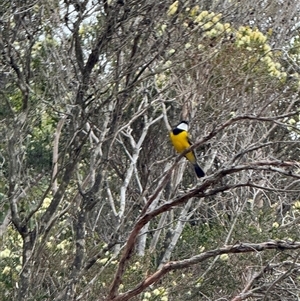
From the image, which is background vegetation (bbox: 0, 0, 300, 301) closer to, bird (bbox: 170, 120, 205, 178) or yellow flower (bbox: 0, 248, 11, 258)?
yellow flower (bbox: 0, 248, 11, 258)

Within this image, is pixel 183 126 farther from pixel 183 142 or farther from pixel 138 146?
pixel 138 146

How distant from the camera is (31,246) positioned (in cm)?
540

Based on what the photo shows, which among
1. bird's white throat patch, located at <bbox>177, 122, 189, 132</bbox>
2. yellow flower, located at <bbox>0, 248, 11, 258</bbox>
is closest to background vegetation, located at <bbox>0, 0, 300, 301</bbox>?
yellow flower, located at <bbox>0, 248, 11, 258</bbox>

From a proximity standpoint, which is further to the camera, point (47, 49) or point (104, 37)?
point (47, 49)

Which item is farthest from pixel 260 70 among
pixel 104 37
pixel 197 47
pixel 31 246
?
pixel 31 246

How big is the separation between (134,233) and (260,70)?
5.48m

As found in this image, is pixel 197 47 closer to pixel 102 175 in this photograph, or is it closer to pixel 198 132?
pixel 102 175

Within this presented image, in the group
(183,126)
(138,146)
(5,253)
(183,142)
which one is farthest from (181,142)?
(5,253)

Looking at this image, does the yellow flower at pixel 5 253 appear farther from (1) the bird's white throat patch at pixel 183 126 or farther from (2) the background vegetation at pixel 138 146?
(1) the bird's white throat patch at pixel 183 126

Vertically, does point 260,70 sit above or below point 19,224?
below

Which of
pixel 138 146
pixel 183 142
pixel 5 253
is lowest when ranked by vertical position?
pixel 138 146

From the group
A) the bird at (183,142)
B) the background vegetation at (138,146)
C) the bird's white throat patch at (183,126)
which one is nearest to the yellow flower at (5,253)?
the background vegetation at (138,146)

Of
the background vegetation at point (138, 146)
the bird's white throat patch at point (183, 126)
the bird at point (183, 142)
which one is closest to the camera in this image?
the background vegetation at point (138, 146)

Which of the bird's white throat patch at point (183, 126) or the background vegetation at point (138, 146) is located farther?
the bird's white throat patch at point (183, 126)
